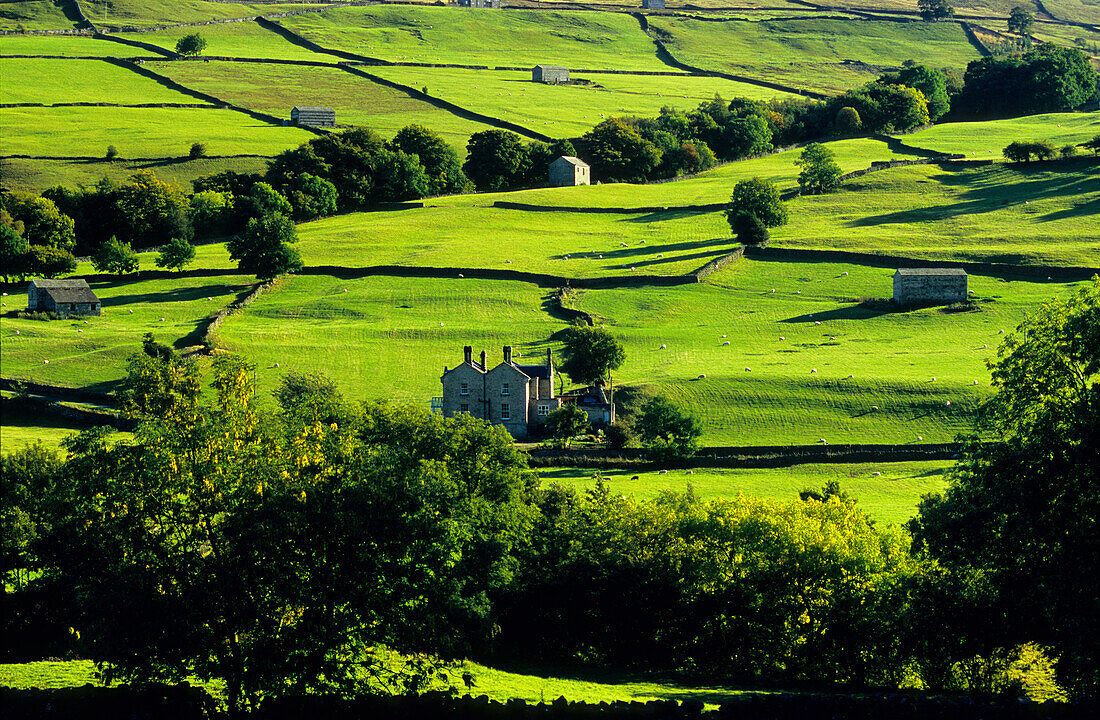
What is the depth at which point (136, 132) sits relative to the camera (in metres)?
162

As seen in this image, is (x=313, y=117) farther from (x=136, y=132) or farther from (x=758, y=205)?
(x=758, y=205)

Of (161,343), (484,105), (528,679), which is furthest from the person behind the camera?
(484,105)

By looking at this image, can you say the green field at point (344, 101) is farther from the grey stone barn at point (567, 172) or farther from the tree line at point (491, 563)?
the tree line at point (491, 563)

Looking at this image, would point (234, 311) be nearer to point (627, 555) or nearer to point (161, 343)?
point (161, 343)

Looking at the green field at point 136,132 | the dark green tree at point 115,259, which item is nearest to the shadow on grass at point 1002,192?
the dark green tree at point 115,259

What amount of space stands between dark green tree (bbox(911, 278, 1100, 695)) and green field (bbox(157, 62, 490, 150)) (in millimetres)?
132400

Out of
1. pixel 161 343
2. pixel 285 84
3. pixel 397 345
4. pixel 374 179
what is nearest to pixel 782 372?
pixel 397 345

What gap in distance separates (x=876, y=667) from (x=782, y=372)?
4079 centimetres

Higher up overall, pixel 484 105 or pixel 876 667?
pixel 484 105

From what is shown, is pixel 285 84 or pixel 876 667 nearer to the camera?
pixel 876 667

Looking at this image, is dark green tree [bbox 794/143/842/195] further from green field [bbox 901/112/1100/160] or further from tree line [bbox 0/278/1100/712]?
tree line [bbox 0/278/1100/712]

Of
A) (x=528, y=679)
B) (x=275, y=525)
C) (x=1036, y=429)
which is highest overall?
(x=1036, y=429)

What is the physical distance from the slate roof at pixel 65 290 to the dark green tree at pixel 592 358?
144 feet

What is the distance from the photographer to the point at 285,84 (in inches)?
7771
